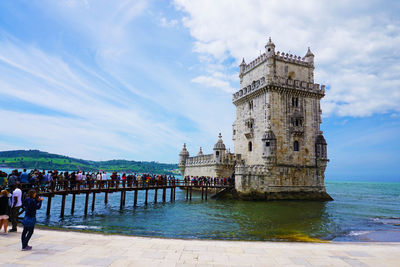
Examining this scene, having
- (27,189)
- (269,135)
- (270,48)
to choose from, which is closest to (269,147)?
(269,135)

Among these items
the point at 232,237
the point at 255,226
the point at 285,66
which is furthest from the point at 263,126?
the point at 232,237

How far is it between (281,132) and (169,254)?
27.1 metres

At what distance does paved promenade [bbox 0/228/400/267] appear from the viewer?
7535 mm

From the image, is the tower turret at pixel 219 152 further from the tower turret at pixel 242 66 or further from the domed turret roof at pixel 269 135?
the tower turret at pixel 242 66

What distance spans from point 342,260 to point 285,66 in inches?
1182

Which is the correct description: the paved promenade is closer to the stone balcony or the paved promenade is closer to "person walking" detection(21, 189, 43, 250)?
"person walking" detection(21, 189, 43, 250)

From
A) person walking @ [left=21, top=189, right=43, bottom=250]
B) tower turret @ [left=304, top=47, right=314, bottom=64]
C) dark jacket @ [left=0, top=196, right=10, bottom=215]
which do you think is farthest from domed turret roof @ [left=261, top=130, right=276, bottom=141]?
person walking @ [left=21, top=189, right=43, bottom=250]

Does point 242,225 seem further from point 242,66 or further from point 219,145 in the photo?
point 242,66

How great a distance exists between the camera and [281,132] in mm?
32812

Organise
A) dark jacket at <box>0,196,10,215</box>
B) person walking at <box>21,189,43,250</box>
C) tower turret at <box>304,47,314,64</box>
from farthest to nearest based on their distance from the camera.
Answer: tower turret at <box>304,47,314,64</box> → dark jacket at <box>0,196,10,215</box> → person walking at <box>21,189,43,250</box>

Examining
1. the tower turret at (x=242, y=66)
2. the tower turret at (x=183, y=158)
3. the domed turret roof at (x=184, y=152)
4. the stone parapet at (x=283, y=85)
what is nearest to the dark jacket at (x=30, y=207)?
the stone parapet at (x=283, y=85)

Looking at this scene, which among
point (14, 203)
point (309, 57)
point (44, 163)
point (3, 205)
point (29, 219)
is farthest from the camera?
point (44, 163)

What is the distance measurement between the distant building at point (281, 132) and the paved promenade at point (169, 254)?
2138cm

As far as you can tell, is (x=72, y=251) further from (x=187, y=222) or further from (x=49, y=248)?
(x=187, y=222)
